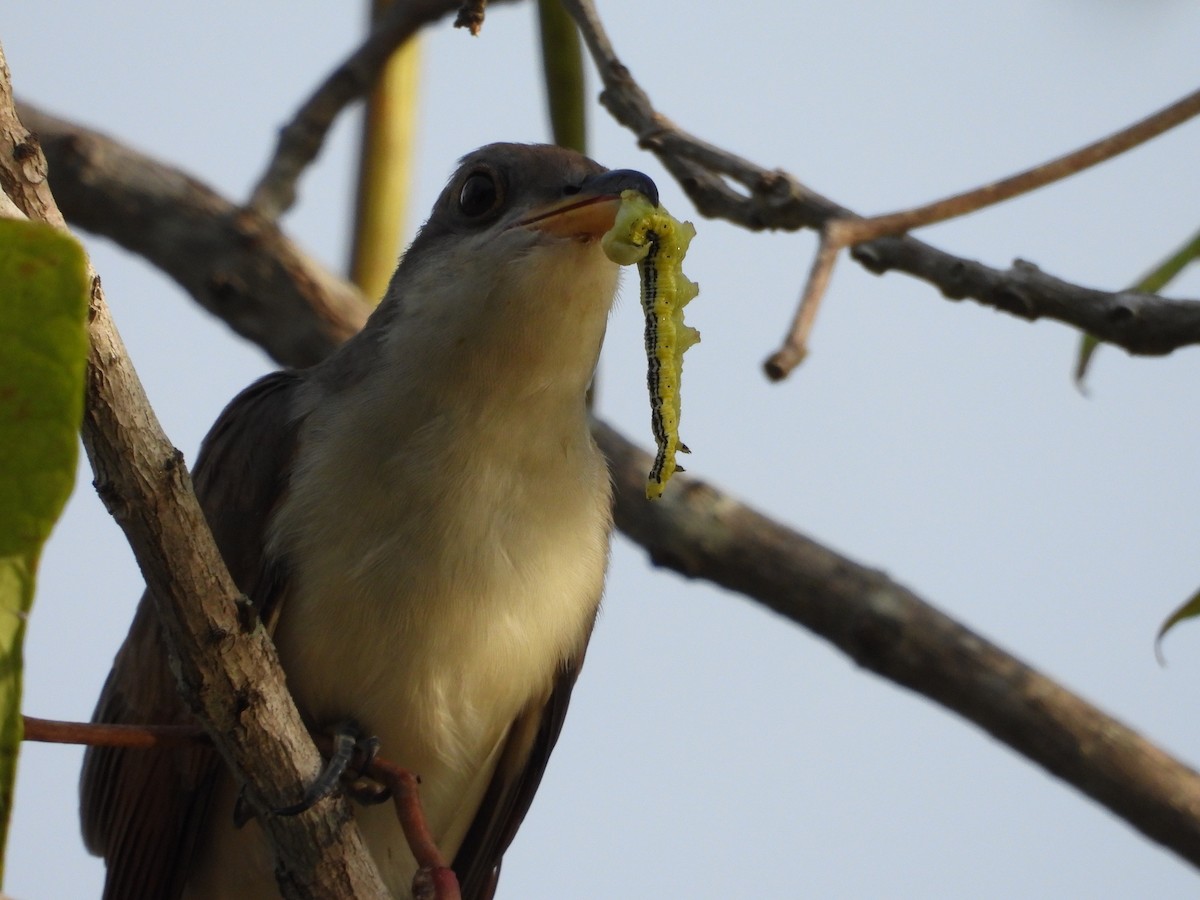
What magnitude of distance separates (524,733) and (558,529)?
0.94 m

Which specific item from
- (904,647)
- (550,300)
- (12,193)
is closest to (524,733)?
(904,647)

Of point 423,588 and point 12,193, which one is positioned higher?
point 12,193

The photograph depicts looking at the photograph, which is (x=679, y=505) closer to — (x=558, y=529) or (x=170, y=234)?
(x=558, y=529)

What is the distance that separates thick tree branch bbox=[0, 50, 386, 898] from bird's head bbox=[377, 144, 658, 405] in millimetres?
1234

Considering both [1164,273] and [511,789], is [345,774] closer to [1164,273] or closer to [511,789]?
[511,789]

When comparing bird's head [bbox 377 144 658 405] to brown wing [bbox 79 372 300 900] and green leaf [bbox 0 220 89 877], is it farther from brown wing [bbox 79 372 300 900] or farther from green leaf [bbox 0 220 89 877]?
green leaf [bbox 0 220 89 877]

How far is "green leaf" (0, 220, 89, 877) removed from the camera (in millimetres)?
1673

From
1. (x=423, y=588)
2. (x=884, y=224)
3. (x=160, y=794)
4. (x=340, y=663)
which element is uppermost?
(x=884, y=224)

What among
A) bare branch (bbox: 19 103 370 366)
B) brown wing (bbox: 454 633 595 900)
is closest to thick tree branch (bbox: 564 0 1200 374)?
brown wing (bbox: 454 633 595 900)

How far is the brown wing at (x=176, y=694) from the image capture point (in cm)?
414

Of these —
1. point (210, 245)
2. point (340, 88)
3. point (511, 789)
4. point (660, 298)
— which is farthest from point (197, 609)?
point (340, 88)

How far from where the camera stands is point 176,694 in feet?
13.6

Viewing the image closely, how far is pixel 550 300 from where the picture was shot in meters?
3.87

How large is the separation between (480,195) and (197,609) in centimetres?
190
